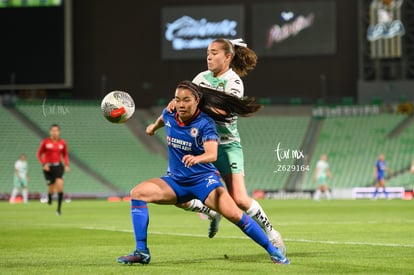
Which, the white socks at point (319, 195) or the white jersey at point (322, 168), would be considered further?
the white socks at point (319, 195)

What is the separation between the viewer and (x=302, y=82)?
148 feet

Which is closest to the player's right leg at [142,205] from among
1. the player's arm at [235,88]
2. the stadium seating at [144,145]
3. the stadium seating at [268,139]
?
the player's arm at [235,88]

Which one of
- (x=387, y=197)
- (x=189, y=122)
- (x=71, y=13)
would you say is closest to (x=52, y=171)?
(x=189, y=122)

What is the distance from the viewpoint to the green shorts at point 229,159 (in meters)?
11.0

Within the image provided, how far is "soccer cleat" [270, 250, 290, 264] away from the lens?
998 cm

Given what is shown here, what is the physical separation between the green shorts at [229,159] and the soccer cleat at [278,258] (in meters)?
1.33

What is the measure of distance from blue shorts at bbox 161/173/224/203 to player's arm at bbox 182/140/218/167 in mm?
419

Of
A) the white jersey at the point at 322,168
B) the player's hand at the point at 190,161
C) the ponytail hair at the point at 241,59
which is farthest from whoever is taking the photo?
the white jersey at the point at 322,168

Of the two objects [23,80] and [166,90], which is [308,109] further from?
[23,80]

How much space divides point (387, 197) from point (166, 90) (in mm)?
12943

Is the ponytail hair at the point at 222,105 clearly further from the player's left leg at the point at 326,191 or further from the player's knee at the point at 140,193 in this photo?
the player's left leg at the point at 326,191

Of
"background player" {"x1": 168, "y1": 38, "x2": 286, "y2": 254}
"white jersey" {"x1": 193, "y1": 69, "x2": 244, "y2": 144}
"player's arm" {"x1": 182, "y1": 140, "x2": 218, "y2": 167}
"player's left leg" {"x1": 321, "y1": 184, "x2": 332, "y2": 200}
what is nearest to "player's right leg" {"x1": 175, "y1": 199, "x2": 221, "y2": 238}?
"background player" {"x1": 168, "y1": 38, "x2": 286, "y2": 254}

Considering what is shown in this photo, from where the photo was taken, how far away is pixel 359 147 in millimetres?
43844

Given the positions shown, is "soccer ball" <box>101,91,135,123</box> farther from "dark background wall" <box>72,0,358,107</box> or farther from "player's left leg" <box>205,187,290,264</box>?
"dark background wall" <box>72,0,358,107</box>
